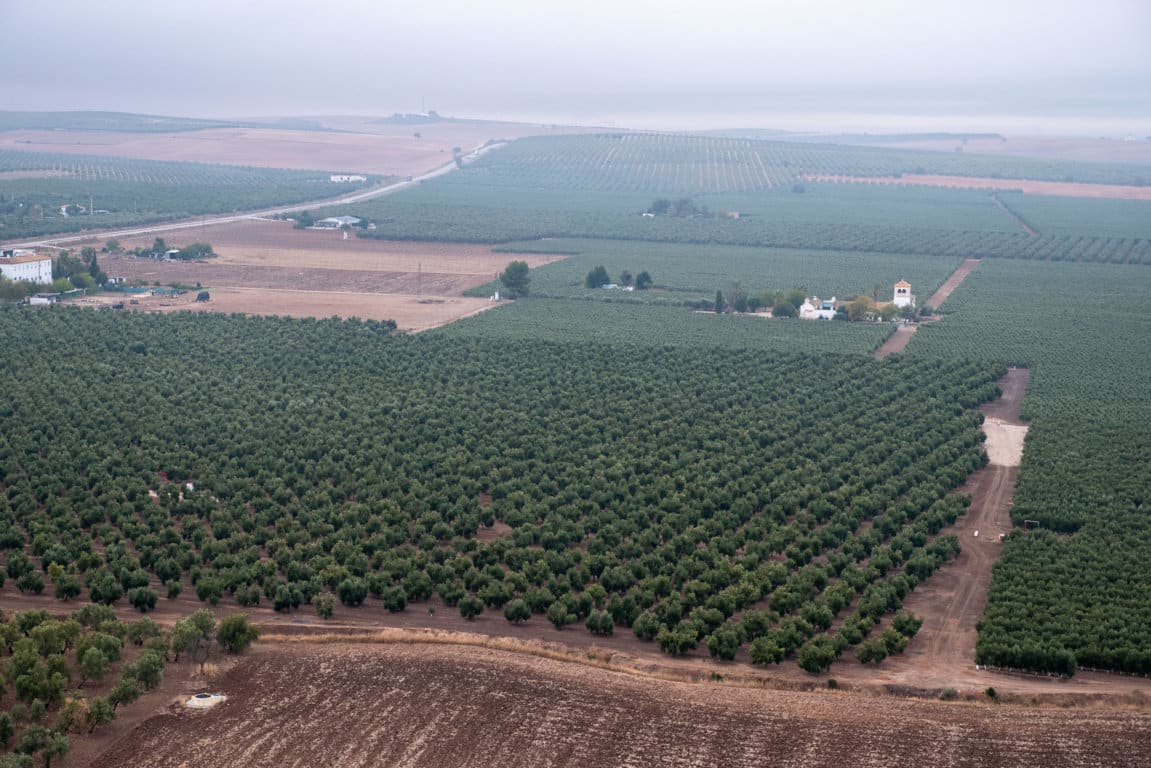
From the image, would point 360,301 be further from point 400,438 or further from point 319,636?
point 319,636

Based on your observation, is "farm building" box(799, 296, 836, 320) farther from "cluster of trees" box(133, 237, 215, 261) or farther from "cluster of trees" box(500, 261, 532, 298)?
"cluster of trees" box(133, 237, 215, 261)

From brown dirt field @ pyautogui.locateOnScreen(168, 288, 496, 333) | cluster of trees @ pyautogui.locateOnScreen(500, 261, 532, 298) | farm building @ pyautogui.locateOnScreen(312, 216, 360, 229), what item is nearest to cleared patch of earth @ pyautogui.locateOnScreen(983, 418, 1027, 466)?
brown dirt field @ pyautogui.locateOnScreen(168, 288, 496, 333)

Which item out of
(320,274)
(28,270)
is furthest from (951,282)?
(28,270)

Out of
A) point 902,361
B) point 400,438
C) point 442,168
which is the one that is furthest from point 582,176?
point 400,438

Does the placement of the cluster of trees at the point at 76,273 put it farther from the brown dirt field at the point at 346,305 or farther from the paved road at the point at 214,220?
the paved road at the point at 214,220

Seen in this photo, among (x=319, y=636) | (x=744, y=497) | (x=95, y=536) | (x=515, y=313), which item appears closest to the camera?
(x=319, y=636)
